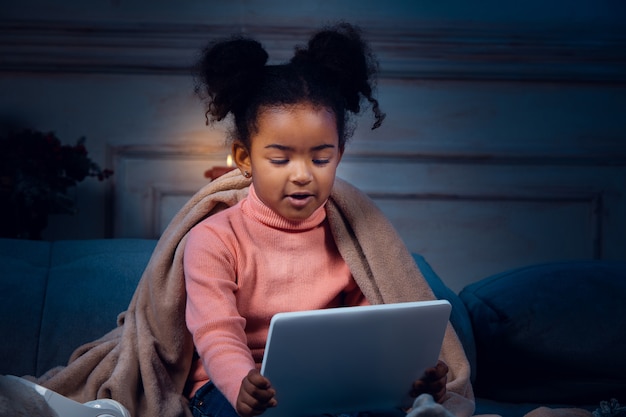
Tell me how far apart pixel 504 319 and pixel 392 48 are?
946 millimetres

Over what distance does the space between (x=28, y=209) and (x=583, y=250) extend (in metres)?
1.51

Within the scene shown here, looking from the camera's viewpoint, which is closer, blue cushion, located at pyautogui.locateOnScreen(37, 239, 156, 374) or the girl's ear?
the girl's ear

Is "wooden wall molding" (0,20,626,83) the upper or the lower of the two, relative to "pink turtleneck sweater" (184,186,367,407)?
upper

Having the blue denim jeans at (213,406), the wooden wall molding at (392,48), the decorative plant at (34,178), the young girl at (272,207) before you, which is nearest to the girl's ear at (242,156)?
the young girl at (272,207)

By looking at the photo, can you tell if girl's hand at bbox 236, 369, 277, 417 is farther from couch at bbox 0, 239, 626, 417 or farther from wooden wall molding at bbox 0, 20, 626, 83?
wooden wall molding at bbox 0, 20, 626, 83

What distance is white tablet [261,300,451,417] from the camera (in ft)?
2.97

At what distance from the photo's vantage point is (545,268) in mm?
1660

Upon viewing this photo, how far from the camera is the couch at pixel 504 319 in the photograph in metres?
1.45

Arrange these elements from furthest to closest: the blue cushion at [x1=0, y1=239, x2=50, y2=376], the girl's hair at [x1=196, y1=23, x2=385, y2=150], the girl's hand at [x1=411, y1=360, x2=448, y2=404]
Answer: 1. the blue cushion at [x1=0, y1=239, x2=50, y2=376]
2. the girl's hair at [x1=196, y1=23, x2=385, y2=150]
3. the girl's hand at [x1=411, y1=360, x2=448, y2=404]

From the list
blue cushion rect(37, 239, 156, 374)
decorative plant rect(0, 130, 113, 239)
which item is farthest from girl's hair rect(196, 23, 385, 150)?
decorative plant rect(0, 130, 113, 239)

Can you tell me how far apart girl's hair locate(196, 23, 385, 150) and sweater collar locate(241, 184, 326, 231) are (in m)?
0.09

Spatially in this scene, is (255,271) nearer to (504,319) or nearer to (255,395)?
(255,395)

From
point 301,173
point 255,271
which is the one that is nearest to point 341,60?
point 301,173

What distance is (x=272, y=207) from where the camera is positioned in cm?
119
